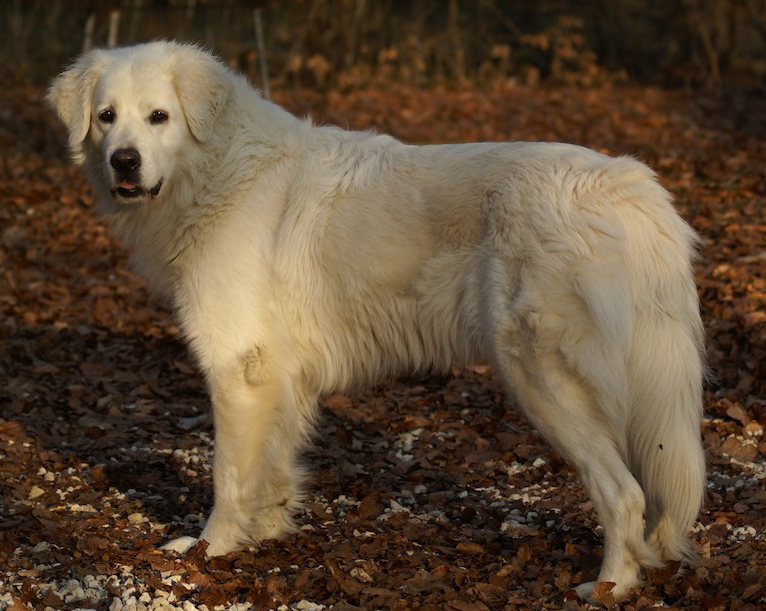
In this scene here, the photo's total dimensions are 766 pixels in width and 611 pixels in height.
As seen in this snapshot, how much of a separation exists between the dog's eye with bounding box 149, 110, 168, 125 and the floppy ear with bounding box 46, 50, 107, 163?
1.05 ft

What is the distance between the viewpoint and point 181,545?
3865mm

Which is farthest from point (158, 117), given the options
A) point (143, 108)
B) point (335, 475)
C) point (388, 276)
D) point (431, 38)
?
point (431, 38)

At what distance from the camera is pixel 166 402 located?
18.6ft

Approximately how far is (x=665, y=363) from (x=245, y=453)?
1.68 metres

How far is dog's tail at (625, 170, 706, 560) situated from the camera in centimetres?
324

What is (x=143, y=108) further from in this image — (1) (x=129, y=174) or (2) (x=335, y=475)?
(2) (x=335, y=475)

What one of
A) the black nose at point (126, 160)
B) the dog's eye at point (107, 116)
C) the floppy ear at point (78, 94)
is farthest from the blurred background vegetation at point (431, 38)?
the black nose at point (126, 160)

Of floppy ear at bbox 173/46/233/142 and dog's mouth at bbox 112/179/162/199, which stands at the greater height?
floppy ear at bbox 173/46/233/142

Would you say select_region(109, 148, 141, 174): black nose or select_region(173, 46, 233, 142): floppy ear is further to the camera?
select_region(173, 46, 233, 142): floppy ear

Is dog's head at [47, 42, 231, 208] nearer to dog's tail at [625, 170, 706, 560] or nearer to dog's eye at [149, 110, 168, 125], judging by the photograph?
dog's eye at [149, 110, 168, 125]

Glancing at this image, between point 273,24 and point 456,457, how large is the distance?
12462 millimetres

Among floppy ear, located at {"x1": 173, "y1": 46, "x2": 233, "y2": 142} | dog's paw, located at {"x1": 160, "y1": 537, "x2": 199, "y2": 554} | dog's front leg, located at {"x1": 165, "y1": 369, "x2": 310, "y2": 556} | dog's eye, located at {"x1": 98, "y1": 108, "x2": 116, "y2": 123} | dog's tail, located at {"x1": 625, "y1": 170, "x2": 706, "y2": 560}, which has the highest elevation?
floppy ear, located at {"x1": 173, "y1": 46, "x2": 233, "y2": 142}

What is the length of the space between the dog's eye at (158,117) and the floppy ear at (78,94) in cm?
32

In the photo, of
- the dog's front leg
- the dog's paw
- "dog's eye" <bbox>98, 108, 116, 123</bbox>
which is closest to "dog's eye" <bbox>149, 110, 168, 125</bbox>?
"dog's eye" <bbox>98, 108, 116, 123</bbox>
